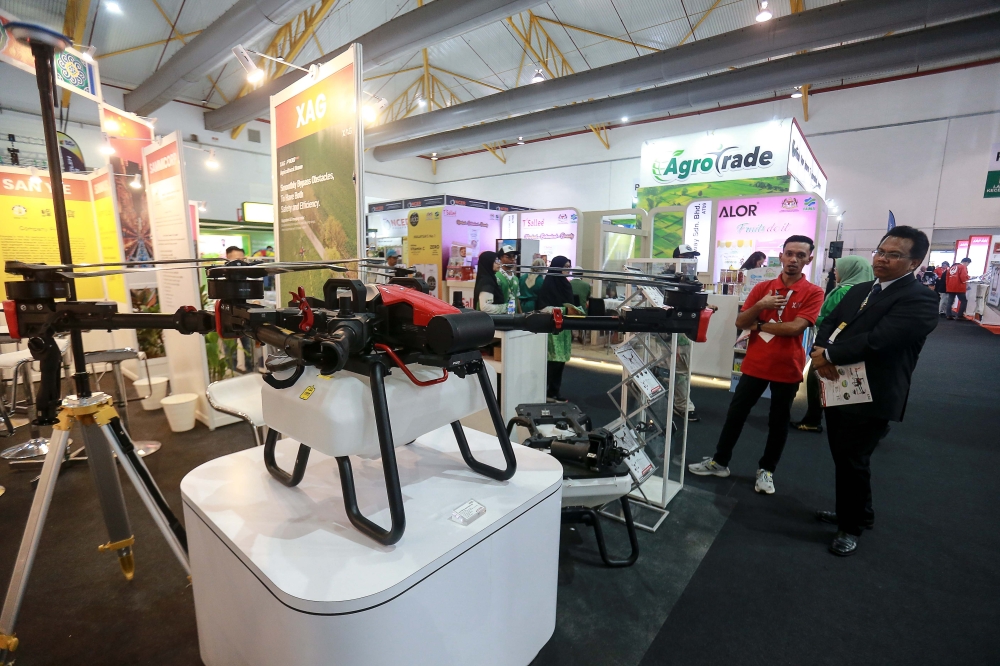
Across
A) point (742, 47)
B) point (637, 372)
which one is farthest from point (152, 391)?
point (742, 47)

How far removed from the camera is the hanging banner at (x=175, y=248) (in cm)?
328

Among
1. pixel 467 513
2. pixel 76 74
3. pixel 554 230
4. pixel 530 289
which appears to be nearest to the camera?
pixel 467 513

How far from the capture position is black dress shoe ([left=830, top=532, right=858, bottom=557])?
217 cm

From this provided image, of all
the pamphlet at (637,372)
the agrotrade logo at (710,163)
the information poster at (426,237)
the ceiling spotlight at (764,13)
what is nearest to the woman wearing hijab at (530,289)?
the information poster at (426,237)

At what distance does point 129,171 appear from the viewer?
12.6ft

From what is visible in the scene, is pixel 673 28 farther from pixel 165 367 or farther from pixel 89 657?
pixel 89 657

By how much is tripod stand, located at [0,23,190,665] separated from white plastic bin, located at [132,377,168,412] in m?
3.14

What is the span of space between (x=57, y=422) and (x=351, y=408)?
1.07 m

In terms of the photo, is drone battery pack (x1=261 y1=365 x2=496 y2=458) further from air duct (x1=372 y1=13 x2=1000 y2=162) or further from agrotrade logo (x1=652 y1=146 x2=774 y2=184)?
air duct (x1=372 y1=13 x2=1000 y2=162)

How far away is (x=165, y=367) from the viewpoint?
16.8ft

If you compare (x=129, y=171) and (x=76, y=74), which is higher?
(x=76, y=74)

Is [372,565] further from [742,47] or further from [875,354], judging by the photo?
[742,47]

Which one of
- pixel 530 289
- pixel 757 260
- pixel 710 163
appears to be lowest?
pixel 530 289

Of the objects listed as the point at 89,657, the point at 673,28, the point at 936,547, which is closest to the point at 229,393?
the point at 89,657
